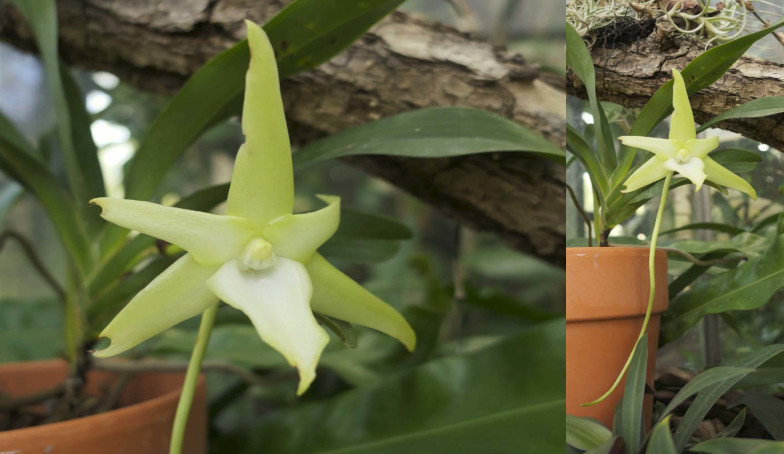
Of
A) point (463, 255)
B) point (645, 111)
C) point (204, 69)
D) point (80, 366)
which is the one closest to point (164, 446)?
point (80, 366)

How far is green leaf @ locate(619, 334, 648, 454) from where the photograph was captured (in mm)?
356

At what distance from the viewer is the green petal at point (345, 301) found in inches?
13.7

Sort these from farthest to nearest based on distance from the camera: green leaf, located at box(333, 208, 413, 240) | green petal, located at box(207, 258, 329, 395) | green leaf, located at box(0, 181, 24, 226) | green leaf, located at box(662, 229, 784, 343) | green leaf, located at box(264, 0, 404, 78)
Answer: green leaf, located at box(0, 181, 24, 226), green leaf, located at box(333, 208, 413, 240), green leaf, located at box(264, 0, 404, 78), green leaf, located at box(662, 229, 784, 343), green petal, located at box(207, 258, 329, 395)

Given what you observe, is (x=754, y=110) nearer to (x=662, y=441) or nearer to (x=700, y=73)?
(x=700, y=73)

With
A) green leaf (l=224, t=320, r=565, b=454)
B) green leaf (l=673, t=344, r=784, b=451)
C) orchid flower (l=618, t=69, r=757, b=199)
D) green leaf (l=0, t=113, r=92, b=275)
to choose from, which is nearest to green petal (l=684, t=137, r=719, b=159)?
orchid flower (l=618, t=69, r=757, b=199)

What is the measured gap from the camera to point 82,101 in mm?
704

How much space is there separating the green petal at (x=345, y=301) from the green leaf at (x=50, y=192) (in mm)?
351

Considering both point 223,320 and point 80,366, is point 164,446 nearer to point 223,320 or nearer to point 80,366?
point 80,366

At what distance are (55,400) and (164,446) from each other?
0.60 ft

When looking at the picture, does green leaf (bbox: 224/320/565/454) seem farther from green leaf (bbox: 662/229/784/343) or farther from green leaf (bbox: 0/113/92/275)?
green leaf (bbox: 0/113/92/275)

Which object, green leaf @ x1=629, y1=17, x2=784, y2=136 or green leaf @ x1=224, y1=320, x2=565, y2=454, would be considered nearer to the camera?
green leaf @ x1=629, y1=17, x2=784, y2=136

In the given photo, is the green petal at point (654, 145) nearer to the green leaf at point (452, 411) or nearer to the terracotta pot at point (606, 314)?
the terracotta pot at point (606, 314)

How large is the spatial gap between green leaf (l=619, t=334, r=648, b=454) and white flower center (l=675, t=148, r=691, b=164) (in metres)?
0.12

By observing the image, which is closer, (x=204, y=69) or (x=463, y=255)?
(x=204, y=69)
